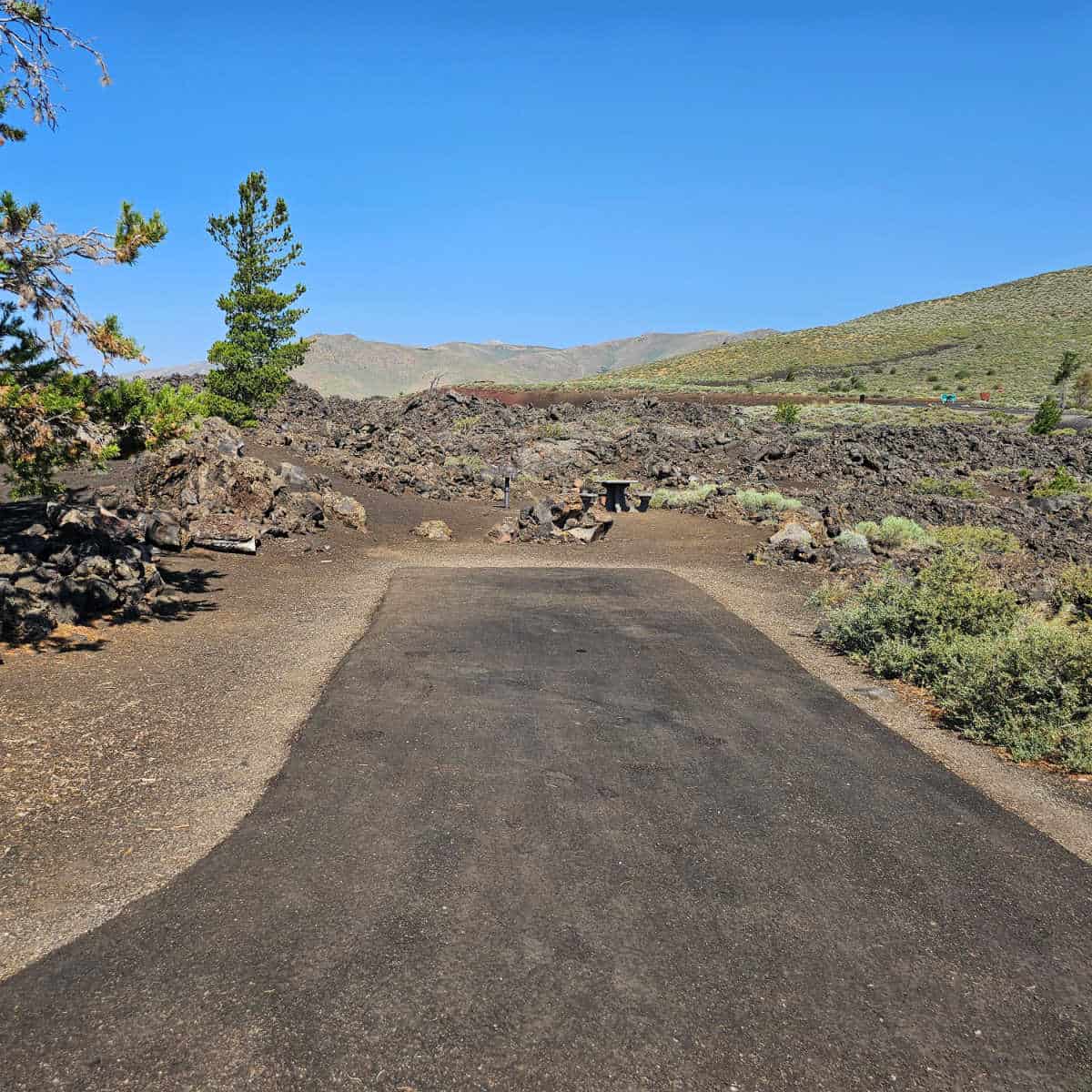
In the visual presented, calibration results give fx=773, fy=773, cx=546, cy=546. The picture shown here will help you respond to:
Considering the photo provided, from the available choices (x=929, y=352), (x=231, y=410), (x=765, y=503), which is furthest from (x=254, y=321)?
(x=929, y=352)

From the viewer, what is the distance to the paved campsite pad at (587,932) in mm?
3340

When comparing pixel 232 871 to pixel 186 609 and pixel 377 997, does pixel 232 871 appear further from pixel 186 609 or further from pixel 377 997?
pixel 186 609

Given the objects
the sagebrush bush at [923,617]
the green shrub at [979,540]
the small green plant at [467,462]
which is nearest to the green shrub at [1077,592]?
the sagebrush bush at [923,617]

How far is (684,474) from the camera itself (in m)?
29.0

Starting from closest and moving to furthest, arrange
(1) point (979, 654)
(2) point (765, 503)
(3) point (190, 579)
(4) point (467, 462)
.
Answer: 1. (1) point (979, 654)
2. (3) point (190, 579)
3. (2) point (765, 503)
4. (4) point (467, 462)

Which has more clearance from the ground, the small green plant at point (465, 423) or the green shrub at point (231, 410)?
the green shrub at point (231, 410)

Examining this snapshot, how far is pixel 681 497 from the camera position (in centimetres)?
2466

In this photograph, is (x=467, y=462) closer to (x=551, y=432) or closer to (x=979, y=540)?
(x=551, y=432)

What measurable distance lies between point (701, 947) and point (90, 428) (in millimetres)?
7822

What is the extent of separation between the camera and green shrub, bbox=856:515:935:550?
1727 cm

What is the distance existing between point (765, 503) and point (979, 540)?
6.84m

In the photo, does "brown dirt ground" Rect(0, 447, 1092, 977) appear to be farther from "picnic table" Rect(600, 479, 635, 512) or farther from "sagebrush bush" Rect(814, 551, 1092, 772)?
"picnic table" Rect(600, 479, 635, 512)

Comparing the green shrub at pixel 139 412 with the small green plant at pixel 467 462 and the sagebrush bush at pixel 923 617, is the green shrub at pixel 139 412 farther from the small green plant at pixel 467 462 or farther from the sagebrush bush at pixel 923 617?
the small green plant at pixel 467 462

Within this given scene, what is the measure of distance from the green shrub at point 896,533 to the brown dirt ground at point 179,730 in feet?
13.4
